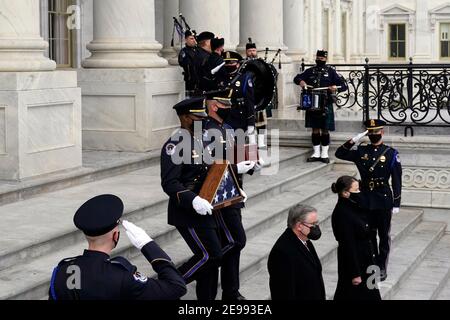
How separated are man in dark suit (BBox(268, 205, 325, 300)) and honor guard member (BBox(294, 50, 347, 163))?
8.84 meters

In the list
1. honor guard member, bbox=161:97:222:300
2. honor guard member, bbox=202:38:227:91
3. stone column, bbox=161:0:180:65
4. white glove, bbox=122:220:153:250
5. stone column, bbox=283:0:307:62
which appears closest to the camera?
white glove, bbox=122:220:153:250

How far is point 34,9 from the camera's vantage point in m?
11.0

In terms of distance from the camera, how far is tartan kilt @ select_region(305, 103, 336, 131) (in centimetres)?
1569

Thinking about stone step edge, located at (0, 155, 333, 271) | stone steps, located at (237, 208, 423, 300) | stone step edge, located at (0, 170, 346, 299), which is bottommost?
stone steps, located at (237, 208, 423, 300)

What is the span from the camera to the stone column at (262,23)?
60.4ft

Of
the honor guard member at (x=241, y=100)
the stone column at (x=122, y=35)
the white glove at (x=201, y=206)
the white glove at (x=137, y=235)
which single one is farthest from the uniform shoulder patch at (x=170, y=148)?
the stone column at (x=122, y=35)

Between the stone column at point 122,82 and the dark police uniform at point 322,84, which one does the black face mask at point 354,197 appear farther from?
the dark police uniform at point 322,84

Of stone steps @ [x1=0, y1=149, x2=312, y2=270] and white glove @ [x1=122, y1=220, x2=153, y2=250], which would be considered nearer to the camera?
white glove @ [x1=122, y1=220, x2=153, y2=250]

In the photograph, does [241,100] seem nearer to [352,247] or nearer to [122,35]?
[122,35]

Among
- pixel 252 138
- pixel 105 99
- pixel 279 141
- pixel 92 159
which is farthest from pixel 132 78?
pixel 279 141

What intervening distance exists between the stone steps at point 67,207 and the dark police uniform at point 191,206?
1351mm

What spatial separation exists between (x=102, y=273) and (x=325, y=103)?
11195mm

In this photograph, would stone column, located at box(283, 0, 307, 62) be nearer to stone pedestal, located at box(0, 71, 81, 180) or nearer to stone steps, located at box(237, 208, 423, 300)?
stone steps, located at box(237, 208, 423, 300)

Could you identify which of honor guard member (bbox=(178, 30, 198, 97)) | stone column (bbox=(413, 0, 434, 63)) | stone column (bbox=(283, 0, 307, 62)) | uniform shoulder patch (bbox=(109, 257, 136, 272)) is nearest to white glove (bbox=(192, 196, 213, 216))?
uniform shoulder patch (bbox=(109, 257, 136, 272))
